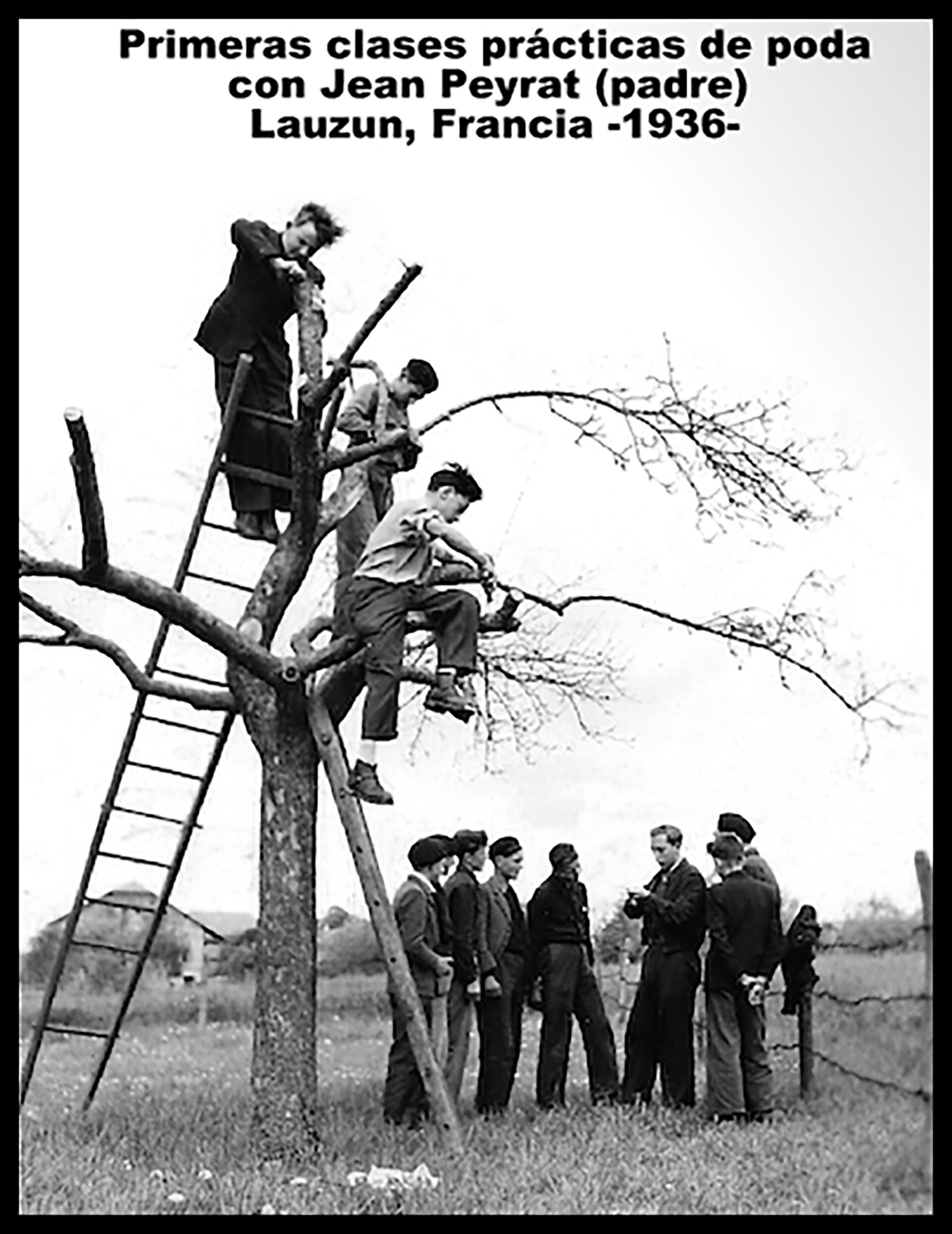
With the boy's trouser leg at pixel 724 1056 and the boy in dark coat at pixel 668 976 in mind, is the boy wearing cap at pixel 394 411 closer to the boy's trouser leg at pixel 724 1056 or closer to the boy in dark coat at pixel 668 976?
the boy in dark coat at pixel 668 976

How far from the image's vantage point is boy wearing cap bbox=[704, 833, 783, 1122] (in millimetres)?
10750

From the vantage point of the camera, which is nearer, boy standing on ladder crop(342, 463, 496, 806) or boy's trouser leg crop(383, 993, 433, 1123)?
boy standing on ladder crop(342, 463, 496, 806)

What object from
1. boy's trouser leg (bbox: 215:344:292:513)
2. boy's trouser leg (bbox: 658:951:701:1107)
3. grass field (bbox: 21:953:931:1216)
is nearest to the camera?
grass field (bbox: 21:953:931:1216)

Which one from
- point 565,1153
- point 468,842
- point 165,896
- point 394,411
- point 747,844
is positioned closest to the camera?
point 565,1153

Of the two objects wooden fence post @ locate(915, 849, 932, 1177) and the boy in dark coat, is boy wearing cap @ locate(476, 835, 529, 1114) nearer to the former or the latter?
the boy in dark coat

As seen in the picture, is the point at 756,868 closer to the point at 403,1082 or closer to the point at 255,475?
the point at 403,1082

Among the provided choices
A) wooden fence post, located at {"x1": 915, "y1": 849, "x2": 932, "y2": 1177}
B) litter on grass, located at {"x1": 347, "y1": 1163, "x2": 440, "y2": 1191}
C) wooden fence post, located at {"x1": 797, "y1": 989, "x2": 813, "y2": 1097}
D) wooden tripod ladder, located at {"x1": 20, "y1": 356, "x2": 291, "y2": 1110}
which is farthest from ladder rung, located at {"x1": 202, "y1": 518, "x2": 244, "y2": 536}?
wooden fence post, located at {"x1": 915, "y1": 849, "x2": 932, "y2": 1177}

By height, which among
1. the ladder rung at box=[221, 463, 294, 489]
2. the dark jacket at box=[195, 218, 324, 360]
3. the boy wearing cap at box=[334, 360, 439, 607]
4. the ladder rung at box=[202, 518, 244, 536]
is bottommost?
the ladder rung at box=[202, 518, 244, 536]

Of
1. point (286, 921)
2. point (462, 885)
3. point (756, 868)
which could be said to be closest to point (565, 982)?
point (462, 885)

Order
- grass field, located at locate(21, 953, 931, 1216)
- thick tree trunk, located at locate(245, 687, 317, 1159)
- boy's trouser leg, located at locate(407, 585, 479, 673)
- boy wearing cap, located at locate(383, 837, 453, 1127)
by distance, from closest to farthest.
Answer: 1. grass field, located at locate(21, 953, 931, 1216)
2. boy's trouser leg, located at locate(407, 585, 479, 673)
3. thick tree trunk, located at locate(245, 687, 317, 1159)
4. boy wearing cap, located at locate(383, 837, 453, 1127)

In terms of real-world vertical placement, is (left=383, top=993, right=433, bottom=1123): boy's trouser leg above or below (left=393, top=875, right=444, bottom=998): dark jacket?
below

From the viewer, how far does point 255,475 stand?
10.9 m

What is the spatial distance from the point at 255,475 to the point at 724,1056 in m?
4.43
